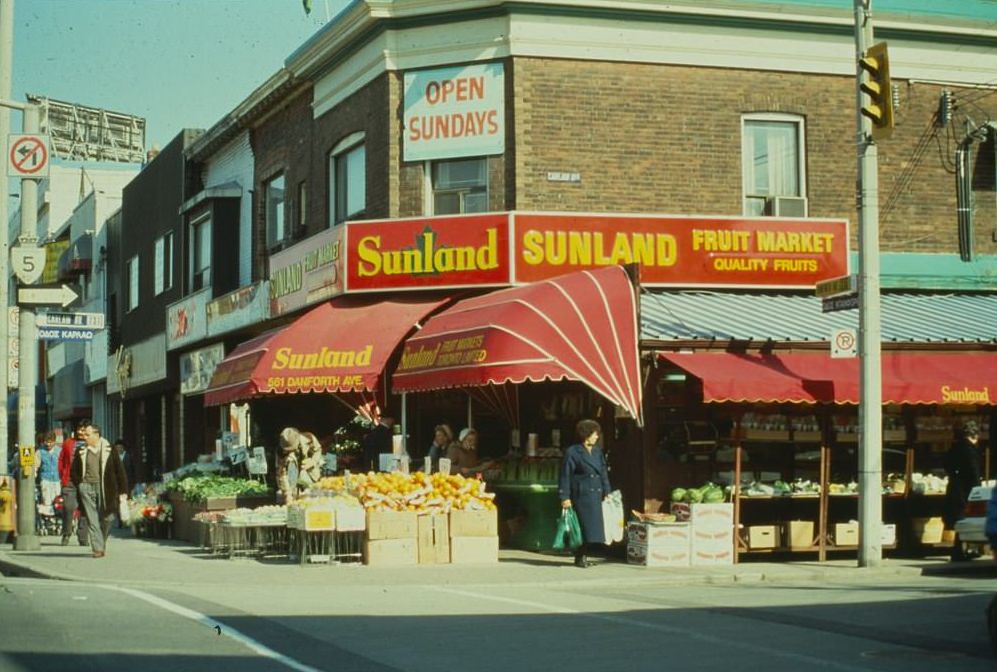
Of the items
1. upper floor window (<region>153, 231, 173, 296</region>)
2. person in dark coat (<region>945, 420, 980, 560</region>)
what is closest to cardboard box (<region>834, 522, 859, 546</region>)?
person in dark coat (<region>945, 420, 980, 560</region>)

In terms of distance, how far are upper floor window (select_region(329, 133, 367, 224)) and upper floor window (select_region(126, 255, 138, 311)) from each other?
1632cm

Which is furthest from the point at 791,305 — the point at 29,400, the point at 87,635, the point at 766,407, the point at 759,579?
the point at 87,635

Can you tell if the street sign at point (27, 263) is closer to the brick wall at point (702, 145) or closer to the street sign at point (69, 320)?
the street sign at point (69, 320)

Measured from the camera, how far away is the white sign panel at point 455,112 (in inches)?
896

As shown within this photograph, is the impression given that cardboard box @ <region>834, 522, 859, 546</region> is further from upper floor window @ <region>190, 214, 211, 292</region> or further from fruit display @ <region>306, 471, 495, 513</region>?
upper floor window @ <region>190, 214, 211, 292</region>

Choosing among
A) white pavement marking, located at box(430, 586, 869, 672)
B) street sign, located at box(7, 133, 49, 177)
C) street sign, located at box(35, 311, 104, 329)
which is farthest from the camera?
street sign, located at box(35, 311, 104, 329)

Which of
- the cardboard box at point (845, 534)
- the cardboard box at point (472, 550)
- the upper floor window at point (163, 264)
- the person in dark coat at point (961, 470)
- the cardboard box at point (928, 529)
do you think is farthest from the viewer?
the upper floor window at point (163, 264)

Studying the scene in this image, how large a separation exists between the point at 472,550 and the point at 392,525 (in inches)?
44.0

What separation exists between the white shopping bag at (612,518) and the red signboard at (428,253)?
4581 millimetres

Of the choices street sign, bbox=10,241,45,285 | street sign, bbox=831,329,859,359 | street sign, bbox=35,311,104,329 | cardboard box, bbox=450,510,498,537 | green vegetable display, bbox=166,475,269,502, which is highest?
street sign, bbox=10,241,45,285

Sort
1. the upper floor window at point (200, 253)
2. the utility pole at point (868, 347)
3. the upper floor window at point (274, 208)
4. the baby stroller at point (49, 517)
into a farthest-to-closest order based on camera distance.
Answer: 1. the upper floor window at point (200, 253)
2. the upper floor window at point (274, 208)
3. the baby stroller at point (49, 517)
4. the utility pole at point (868, 347)

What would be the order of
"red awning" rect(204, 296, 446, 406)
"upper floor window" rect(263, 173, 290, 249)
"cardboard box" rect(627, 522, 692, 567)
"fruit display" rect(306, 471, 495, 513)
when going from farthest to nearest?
"upper floor window" rect(263, 173, 290, 249) < "red awning" rect(204, 296, 446, 406) < "fruit display" rect(306, 471, 495, 513) < "cardboard box" rect(627, 522, 692, 567)

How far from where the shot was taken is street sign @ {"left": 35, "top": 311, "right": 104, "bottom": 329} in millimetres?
23828

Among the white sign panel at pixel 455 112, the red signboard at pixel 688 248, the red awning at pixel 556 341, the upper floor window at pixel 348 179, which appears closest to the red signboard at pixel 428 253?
the red signboard at pixel 688 248
